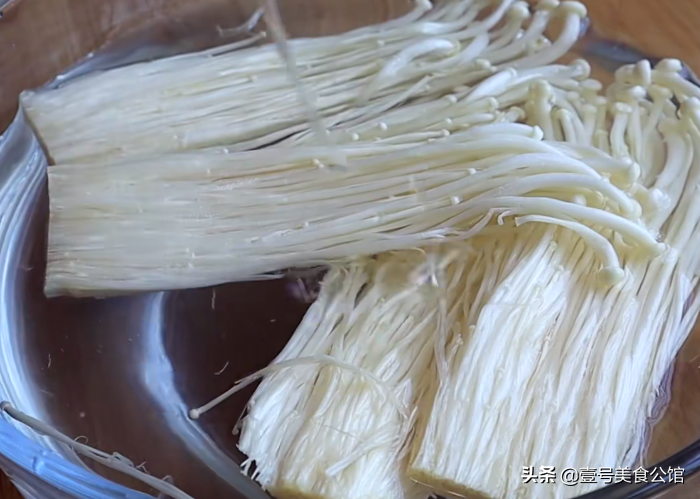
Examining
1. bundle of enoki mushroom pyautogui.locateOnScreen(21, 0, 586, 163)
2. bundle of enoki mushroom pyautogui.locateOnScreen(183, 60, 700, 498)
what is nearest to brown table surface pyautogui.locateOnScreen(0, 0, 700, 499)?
bundle of enoki mushroom pyautogui.locateOnScreen(21, 0, 586, 163)

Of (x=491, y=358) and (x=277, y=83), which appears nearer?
(x=491, y=358)

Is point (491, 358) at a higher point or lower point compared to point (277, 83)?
lower

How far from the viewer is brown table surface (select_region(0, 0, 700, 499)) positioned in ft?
2.46

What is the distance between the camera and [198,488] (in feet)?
1.78

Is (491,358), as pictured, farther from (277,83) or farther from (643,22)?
(643,22)

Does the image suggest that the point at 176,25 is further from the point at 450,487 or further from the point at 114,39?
the point at 450,487

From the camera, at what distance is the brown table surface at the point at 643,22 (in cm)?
75

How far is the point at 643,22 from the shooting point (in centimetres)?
80

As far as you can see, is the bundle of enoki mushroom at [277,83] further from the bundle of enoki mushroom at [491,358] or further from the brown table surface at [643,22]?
the bundle of enoki mushroom at [491,358]

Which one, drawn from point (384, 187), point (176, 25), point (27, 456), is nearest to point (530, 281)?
point (384, 187)

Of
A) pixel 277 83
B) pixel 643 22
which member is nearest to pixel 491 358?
pixel 277 83

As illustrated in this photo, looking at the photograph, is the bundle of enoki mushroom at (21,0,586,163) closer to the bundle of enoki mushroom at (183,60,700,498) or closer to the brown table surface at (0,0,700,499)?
the brown table surface at (0,0,700,499)

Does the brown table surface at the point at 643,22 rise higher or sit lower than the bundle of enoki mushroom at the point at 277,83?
lower

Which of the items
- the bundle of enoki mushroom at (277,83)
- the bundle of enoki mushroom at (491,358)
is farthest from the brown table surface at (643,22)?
the bundle of enoki mushroom at (491,358)
